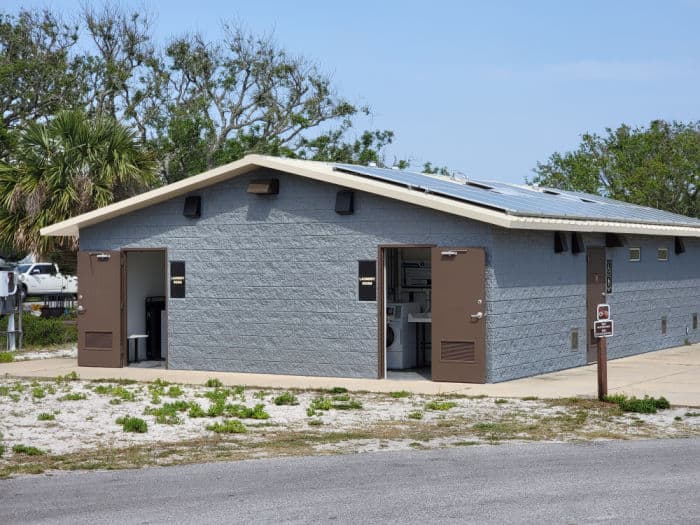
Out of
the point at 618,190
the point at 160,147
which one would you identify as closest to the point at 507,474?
the point at 160,147

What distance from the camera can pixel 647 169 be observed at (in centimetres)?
4762

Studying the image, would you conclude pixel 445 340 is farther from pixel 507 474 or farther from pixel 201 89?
pixel 201 89

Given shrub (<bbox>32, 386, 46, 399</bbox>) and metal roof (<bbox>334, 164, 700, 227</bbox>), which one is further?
metal roof (<bbox>334, 164, 700, 227</bbox>)

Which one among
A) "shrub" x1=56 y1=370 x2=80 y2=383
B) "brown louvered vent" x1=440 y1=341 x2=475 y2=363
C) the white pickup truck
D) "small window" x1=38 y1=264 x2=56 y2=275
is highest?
"small window" x1=38 y1=264 x2=56 y2=275

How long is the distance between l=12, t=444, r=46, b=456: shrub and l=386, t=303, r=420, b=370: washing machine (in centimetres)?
Result: 845

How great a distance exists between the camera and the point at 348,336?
18234mm

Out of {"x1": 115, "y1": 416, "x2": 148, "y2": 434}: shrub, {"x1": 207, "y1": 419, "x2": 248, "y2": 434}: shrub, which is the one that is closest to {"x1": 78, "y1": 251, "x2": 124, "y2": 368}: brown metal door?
{"x1": 115, "y1": 416, "x2": 148, "y2": 434}: shrub

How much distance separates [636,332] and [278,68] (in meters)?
29.2

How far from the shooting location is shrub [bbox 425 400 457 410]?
1445 cm

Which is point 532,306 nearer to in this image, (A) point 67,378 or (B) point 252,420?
(B) point 252,420

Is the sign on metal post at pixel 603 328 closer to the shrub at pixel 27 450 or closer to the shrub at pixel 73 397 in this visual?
the shrub at pixel 73 397

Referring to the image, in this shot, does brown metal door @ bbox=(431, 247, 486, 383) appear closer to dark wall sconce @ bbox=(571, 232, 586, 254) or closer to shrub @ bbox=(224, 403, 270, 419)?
dark wall sconce @ bbox=(571, 232, 586, 254)

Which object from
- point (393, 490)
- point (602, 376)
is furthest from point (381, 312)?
point (393, 490)

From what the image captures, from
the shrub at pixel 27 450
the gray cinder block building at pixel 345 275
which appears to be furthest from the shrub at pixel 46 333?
the shrub at pixel 27 450
